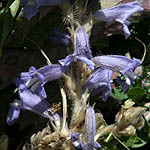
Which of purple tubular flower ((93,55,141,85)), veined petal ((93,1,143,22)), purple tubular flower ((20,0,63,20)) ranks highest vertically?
purple tubular flower ((20,0,63,20))

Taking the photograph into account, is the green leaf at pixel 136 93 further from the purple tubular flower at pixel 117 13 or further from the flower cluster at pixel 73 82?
the purple tubular flower at pixel 117 13

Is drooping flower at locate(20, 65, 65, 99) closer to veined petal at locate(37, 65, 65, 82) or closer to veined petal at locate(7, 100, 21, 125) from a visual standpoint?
veined petal at locate(37, 65, 65, 82)

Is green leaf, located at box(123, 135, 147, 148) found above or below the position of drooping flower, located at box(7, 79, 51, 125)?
below

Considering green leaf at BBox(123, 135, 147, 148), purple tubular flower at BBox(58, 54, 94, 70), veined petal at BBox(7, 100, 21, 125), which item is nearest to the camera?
purple tubular flower at BBox(58, 54, 94, 70)

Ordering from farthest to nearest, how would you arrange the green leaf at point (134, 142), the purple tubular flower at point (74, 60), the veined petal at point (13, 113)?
the green leaf at point (134, 142) → the veined petal at point (13, 113) → the purple tubular flower at point (74, 60)

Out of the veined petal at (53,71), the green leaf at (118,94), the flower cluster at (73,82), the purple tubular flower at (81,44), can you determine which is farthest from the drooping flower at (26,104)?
the green leaf at (118,94)

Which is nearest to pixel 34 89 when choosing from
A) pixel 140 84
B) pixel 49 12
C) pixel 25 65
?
pixel 25 65

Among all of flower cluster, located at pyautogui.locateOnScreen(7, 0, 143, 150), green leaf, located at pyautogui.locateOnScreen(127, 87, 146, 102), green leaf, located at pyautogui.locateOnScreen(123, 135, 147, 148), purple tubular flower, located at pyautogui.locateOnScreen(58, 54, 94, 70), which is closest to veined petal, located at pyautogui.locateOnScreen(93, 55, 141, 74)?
flower cluster, located at pyautogui.locateOnScreen(7, 0, 143, 150)
